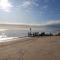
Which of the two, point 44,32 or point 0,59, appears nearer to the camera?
point 0,59

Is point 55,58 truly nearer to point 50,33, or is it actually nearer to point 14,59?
point 14,59

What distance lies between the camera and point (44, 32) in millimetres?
57062

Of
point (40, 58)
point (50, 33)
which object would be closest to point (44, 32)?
point (50, 33)

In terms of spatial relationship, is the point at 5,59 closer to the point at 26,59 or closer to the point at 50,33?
the point at 26,59

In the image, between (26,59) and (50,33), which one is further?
(50,33)

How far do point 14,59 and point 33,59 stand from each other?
1.05 m

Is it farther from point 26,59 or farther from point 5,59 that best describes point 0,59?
point 26,59

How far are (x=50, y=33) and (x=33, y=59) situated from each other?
48.6m

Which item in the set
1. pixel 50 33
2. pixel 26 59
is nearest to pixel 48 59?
pixel 26 59

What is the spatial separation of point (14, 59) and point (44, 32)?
50781 mm

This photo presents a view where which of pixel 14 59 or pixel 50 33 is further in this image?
pixel 50 33

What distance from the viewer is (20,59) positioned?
6867 mm

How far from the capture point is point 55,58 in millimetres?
6809

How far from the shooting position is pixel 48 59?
6.68m
